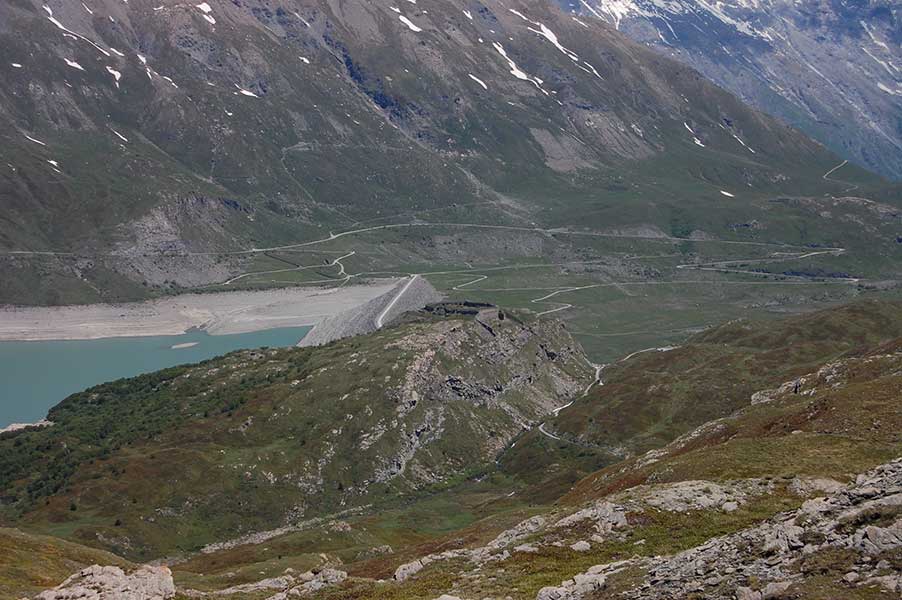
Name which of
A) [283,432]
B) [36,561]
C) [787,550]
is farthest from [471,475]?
[787,550]

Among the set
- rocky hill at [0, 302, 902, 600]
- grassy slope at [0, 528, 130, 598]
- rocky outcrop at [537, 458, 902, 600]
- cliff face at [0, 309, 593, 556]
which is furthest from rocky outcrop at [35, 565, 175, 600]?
cliff face at [0, 309, 593, 556]

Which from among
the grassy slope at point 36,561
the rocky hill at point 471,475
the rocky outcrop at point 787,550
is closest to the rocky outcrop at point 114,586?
the rocky hill at point 471,475

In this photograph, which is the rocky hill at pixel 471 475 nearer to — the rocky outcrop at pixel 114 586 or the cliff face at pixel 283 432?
the rocky outcrop at pixel 114 586

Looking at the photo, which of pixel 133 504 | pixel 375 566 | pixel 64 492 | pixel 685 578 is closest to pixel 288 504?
pixel 133 504

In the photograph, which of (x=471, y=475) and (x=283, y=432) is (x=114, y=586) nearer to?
(x=471, y=475)

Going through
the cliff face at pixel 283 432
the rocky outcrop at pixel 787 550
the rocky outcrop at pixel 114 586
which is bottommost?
the cliff face at pixel 283 432

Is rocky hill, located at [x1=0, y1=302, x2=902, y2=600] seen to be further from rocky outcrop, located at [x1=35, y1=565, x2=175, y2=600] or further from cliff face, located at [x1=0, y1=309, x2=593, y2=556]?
cliff face, located at [x1=0, y1=309, x2=593, y2=556]
